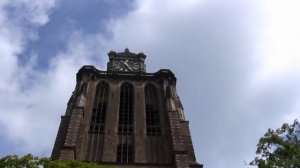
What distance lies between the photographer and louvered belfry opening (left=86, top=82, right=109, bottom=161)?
33.7 meters

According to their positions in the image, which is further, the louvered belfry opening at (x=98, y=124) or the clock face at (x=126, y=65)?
the clock face at (x=126, y=65)

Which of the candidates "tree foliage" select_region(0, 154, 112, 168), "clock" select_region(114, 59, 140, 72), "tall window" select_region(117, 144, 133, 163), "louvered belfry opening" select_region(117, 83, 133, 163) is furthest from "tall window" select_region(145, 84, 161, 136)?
"tree foliage" select_region(0, 154, 112, 168)

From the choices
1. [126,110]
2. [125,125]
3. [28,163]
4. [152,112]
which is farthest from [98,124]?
[28,163]

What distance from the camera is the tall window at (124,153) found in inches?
1312

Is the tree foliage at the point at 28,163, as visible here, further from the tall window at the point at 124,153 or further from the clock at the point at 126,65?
the clock at the point at 126,65

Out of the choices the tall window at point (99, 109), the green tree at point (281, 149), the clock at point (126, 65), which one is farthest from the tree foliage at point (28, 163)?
the clock at point (126, 65)

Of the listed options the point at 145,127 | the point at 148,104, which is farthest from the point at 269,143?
the point at 148,104

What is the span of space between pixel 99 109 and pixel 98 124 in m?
2.70

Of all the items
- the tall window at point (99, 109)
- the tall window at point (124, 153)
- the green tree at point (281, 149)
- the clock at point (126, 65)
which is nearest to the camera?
the green tree at point (281, 149)

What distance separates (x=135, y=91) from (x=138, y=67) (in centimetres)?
910

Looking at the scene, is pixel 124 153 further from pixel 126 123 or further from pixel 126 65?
pixel 126 65

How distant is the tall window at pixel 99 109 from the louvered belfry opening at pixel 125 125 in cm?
143

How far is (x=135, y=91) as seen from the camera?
139ft

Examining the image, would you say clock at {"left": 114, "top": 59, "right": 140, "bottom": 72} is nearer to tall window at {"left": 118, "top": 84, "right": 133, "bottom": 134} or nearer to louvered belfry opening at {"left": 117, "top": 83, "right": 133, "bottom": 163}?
louvered belfry opening at {"left": 117, "top": 83, "right": 133, "bottom": 163}
